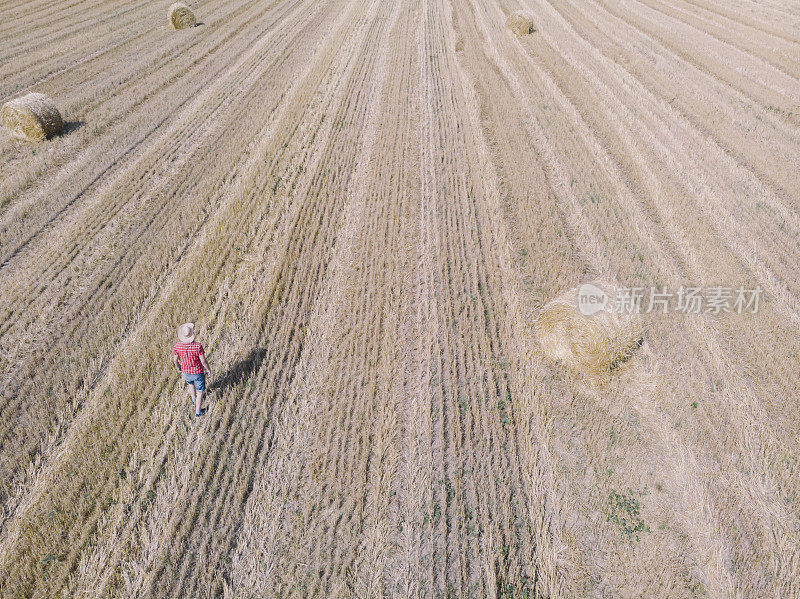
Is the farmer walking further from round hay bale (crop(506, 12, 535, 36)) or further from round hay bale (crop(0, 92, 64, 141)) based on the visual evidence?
round hay bale (crop(506, 12, 535, 36))

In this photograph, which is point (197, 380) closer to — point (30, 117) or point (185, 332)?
point (185, 332)

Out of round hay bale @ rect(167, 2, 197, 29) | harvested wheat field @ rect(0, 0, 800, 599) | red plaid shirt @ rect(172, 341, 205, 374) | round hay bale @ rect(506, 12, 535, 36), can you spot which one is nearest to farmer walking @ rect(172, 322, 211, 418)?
red plaid shirt @ rect(172, 341, 205, 374)

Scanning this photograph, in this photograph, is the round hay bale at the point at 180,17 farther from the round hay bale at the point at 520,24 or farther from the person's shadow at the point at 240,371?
the person's shadow at the point at 240,371

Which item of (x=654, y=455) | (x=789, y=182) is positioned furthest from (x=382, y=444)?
(x=789, y=182)

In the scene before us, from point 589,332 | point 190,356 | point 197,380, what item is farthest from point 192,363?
point 589,332

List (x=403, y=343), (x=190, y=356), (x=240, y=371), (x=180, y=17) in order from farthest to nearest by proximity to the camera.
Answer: (x=180, y=17) → (x=403, y=343) → (x=240, y=371) → (x=190, y=356)

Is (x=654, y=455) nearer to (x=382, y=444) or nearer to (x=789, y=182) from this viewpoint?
(x=382, y=444)
